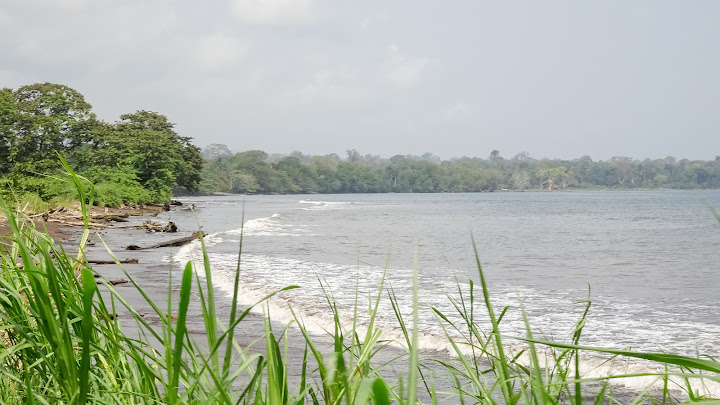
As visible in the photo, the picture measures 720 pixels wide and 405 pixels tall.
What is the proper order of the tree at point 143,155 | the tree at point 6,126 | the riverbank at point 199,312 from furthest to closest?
the tree at point 143,155, the tree at point 6,126, the riverbank at point 199,312

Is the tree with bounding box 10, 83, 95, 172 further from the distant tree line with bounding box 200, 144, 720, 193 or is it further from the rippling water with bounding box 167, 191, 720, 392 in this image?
the distant tree line with bounding box 200, 144, 720, 193

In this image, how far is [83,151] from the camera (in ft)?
179

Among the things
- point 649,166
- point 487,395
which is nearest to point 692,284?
point 487,395

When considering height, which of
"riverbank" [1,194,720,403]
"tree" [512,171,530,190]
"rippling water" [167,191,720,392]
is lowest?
"rippling water" [167,191,720,392]

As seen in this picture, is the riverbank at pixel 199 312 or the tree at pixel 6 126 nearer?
the riverbank at pixel 199 312

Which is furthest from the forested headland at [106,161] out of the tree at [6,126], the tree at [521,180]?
the tree at [521,180]

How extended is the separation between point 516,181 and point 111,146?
149969 mm

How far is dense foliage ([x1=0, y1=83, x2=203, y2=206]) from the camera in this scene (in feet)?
150

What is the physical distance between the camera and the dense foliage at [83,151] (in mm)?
45781

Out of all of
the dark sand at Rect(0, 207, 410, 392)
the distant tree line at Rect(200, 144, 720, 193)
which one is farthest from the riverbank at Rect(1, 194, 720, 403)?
the distant tree line at Rect(200, 144, 720, 193)

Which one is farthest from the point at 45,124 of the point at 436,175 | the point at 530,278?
the point at 436,175

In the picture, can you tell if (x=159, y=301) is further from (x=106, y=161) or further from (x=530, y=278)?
(x=106, y=161)

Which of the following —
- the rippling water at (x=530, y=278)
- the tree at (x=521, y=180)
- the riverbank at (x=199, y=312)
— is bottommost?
the rippling water at (x=530, y=278)

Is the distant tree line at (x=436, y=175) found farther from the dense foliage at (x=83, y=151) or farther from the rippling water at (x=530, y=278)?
the rippling water at (x=530, y=278)
